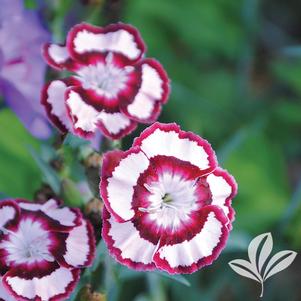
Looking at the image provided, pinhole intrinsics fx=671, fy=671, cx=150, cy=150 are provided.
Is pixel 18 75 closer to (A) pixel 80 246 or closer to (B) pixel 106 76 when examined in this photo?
(B) pixel 106 76

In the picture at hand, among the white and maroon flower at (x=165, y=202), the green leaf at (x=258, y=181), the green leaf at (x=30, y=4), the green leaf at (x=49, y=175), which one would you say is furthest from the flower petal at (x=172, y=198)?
the green leaf at (x=258, y=181)

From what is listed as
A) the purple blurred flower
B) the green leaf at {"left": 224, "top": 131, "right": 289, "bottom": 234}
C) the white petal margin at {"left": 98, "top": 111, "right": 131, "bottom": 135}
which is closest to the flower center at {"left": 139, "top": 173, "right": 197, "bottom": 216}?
the white petal margin at {"left": 98, "top": 111, "right": 131, "bottom": 135}

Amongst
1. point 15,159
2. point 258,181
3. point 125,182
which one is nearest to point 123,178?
point 125,182

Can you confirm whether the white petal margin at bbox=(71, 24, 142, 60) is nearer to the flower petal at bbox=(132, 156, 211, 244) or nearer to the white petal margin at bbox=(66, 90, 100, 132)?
the white petal margin at bbox=(66, 90, 100, 132)

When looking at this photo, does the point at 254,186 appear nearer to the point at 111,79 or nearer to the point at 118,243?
the point at 111,79

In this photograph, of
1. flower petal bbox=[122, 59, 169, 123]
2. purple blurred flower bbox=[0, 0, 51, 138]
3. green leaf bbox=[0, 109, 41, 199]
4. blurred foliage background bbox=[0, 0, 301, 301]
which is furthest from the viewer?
blurred foliage background bbox=[0, 0, 301, 301]

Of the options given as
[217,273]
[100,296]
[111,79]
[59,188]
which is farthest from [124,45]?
[217,273]
